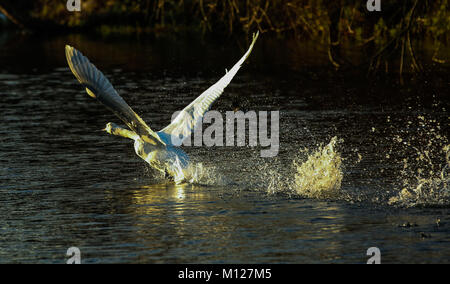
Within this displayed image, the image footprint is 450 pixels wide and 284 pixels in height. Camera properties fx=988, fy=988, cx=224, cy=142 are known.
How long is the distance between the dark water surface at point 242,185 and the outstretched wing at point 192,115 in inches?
29.4

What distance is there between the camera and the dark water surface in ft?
36.9

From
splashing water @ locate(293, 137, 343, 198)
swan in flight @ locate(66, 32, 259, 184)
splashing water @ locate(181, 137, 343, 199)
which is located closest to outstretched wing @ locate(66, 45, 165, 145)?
swan in flight @ locate(66, 32, 259, 184)

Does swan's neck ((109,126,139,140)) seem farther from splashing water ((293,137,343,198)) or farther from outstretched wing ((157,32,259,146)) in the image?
splashing water ((293,137,343,198))

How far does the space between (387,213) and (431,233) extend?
108cm

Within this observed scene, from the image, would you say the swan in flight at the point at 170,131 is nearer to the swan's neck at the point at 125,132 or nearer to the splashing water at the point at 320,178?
the swan's neck at the point at 125,132

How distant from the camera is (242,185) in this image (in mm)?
14289

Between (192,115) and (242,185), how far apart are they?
124 cm

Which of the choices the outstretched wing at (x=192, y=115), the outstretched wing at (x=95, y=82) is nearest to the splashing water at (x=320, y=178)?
the outstretched wing at (x=192, y=115)

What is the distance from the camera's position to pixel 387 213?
40.9ft

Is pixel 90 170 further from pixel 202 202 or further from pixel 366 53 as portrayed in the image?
pixel 366 53

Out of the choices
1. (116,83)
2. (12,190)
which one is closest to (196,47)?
(116,83)

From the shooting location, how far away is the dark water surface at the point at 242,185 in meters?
11.3

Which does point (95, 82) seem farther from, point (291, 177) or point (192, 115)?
point (291, 177)
